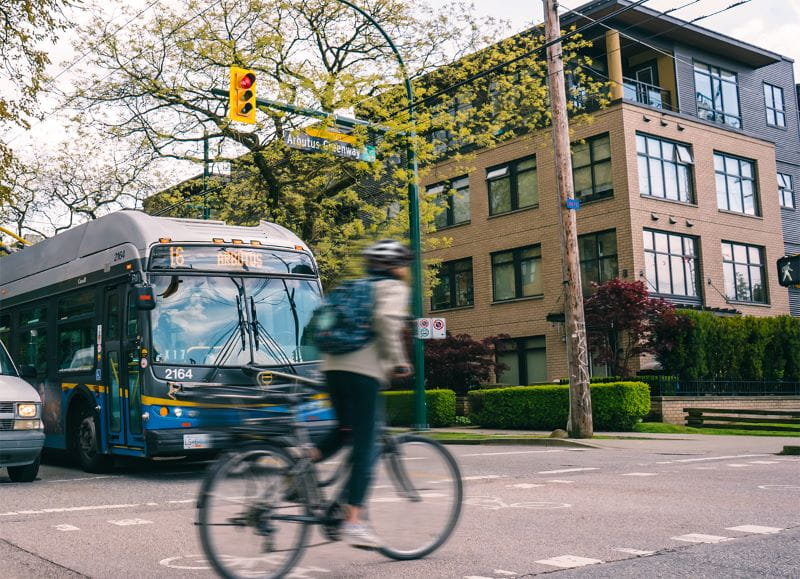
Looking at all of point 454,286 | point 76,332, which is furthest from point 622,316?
point 76,332

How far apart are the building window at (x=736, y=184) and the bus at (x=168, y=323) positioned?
2383 centimetres

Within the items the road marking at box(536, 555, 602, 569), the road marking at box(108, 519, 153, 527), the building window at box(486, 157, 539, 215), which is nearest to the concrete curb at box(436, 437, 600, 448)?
the road marking at box(108, 519, 153, 527)

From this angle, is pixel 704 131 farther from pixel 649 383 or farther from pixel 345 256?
pixel 345 256

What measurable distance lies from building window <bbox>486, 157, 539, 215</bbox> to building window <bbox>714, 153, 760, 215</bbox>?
21.5ft

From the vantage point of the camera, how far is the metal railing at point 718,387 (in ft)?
83.8

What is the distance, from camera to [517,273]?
107 feet

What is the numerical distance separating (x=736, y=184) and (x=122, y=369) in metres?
27.0

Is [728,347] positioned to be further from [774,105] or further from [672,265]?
[774,105]

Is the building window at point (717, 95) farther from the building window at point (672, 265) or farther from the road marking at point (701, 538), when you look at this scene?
the road marking at point (701, 538)

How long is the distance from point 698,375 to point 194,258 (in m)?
18.7

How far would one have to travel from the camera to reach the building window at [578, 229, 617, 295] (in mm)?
29281

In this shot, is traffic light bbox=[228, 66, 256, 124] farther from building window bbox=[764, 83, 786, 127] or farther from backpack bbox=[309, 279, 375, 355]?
building window bbox=[764, 83, 786, 127]

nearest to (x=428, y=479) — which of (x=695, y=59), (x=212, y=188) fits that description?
(x=212, y=188)

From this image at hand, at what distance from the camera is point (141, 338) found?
11156mm
